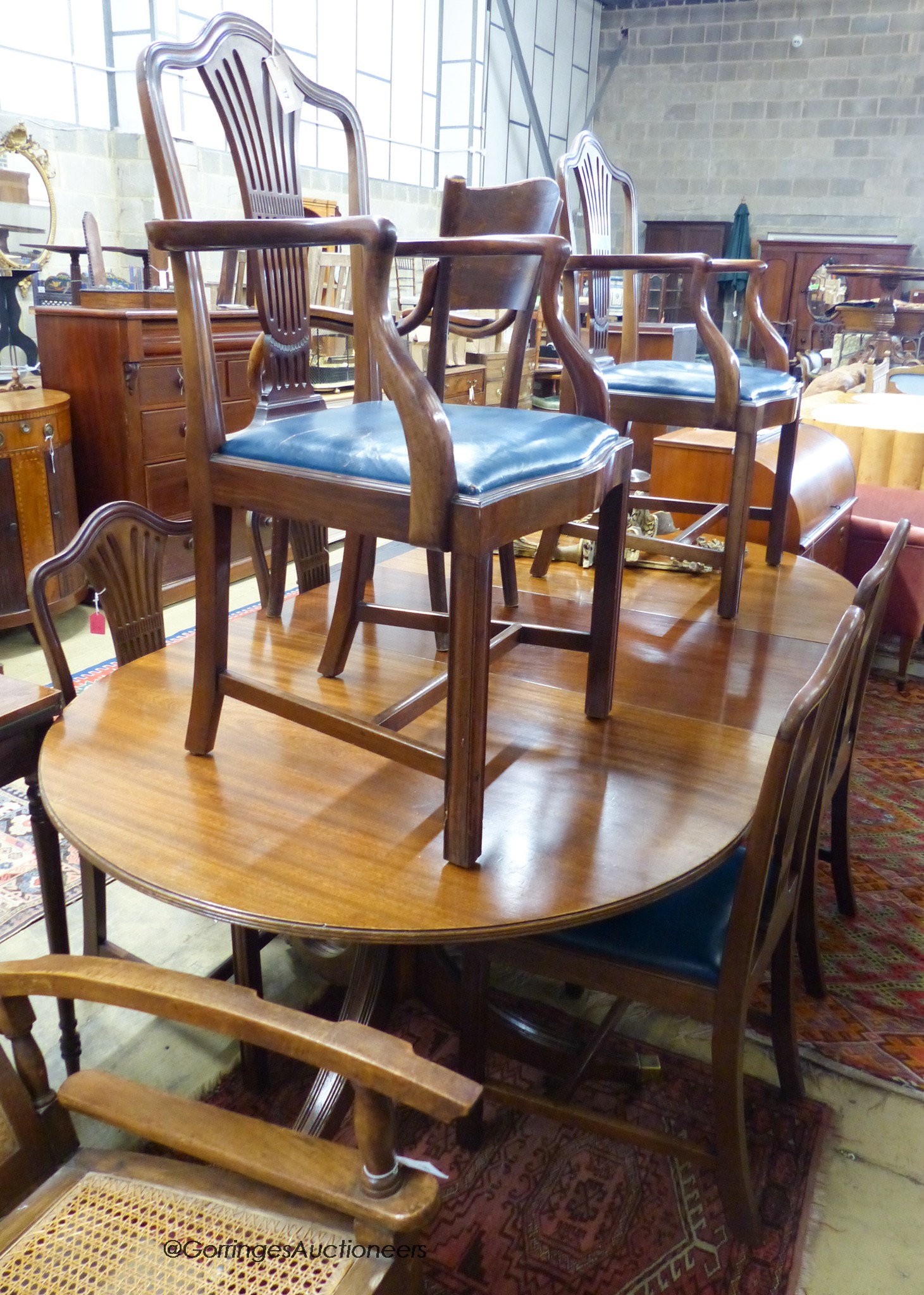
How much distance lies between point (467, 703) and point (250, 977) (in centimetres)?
62

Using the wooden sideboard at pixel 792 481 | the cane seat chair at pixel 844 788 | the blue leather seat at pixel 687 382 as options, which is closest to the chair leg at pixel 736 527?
the blue leather seat at pixel 687 382

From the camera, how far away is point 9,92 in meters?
4.88

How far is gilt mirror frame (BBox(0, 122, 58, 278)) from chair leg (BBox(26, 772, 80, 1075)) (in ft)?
12.5

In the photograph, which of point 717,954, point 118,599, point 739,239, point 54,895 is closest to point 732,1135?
point 717,954

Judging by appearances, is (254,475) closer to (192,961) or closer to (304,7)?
(192,961)

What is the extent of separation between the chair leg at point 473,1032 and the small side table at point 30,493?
2.36 meters

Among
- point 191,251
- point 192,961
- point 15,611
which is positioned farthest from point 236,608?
point 191,251

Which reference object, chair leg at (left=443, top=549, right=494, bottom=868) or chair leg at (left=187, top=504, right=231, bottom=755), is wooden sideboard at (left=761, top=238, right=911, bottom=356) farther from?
chair leg at (left=443, top=549, right=494, bottom=868)

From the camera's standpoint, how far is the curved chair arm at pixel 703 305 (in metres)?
2.03

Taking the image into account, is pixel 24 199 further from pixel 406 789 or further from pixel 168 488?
pixel 406 789

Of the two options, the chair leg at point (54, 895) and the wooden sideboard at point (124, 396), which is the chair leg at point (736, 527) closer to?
the chair leg at point (54, 895)

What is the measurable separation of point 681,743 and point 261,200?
109cm

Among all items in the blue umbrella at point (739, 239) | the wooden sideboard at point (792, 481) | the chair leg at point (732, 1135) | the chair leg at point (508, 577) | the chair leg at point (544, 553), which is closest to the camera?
the chair leg at point (732, 1135)

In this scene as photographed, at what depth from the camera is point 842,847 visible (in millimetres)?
2035
